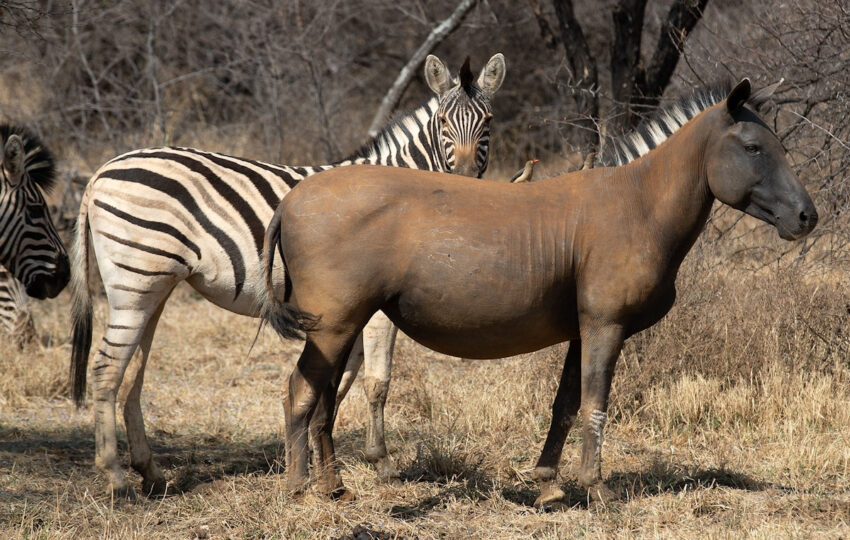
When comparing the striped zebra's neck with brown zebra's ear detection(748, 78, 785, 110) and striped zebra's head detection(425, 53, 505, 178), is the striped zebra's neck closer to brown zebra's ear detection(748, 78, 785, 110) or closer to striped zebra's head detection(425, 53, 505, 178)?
striped zebra's head detection(425, 53, 505, 178)

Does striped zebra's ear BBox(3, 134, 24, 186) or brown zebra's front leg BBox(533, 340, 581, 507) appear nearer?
brown zebra's front leg BBox(533, 340, 581, 507)

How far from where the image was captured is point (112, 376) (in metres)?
5.25

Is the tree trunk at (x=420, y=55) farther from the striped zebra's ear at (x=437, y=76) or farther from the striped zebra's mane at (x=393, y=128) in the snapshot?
the striped zebra's mane at (x=393, y=128)

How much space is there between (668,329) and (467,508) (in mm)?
2384

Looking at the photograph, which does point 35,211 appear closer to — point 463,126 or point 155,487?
point 155,487

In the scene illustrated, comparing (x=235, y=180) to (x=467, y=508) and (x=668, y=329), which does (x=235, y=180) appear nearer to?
(x=467, y=508)

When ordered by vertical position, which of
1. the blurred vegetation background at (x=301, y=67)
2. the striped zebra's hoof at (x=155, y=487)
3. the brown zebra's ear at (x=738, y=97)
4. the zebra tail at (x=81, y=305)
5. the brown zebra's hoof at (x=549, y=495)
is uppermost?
the blurred vegetation background at (x=301, y=67)

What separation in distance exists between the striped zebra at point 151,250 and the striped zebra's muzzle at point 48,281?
66.1 inches

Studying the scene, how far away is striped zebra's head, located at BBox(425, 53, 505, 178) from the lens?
6184 mm

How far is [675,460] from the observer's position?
5.74m

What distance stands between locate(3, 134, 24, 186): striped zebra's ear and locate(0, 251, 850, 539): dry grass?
1.65 m

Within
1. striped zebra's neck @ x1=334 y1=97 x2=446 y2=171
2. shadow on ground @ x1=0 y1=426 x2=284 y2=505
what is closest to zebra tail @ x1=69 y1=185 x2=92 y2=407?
shadow on ground @ x1=0 y1=426 x2=284 y2=505

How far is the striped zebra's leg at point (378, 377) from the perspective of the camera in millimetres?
5660

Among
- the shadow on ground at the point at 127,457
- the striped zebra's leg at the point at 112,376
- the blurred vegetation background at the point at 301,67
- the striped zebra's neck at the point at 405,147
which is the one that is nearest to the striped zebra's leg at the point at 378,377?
the shadow on ground at the point at 127,457
